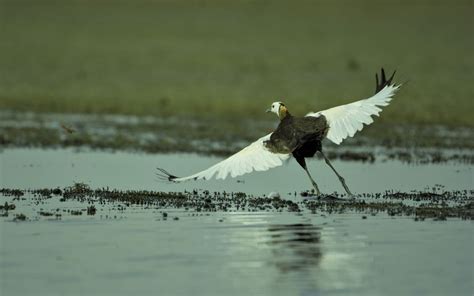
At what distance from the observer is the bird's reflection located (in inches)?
394

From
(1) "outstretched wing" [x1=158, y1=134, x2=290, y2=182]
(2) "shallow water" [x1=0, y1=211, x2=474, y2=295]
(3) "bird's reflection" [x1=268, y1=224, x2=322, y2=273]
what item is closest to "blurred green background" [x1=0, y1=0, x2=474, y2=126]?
(1) "outstretched wing" [x1=158, y1=134, x2=290, y2=182]

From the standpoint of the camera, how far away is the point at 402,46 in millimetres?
42594

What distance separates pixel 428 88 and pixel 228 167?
64.5 ft

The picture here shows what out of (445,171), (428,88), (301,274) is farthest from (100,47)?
(301,274)

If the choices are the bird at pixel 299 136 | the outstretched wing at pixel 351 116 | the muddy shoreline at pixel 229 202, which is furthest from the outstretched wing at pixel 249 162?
the outstretched wing at pixel 351 116

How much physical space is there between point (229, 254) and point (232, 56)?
28.9 metres

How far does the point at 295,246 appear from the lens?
1091 centimetres

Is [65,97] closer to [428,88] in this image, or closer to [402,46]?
[428,88]

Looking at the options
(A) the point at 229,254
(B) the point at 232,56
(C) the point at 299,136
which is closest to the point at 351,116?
(C) the point at 299,136

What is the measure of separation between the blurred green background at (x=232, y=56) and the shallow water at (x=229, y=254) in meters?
15.0

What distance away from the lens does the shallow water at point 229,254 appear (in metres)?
9.12

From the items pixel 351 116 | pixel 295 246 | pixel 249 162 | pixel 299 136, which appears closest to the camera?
pixel 295 246

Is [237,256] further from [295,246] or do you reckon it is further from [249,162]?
[249,162]

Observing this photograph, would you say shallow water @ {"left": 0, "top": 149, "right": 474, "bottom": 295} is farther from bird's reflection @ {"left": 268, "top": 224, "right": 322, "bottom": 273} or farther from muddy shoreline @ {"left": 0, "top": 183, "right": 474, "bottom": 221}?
muddy shoreline @ {"left": 0, "top": 183, "right": 474, "bottom": 221}
